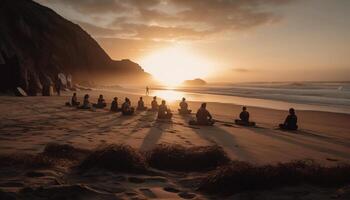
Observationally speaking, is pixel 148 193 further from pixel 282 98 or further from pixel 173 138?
pixel 282 98

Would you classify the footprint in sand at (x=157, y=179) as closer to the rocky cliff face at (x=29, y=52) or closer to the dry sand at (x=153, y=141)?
the dry sand at (x=153, y=141)

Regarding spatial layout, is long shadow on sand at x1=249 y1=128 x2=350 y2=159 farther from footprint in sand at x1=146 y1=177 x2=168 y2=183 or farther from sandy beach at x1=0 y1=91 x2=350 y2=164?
footprint in sand at x1=146 y1=177 x2=168 y2=183

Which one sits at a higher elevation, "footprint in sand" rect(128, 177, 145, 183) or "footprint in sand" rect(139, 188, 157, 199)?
"footprint in sand" rect(128, 177, 145, 183)

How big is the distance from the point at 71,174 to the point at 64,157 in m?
1.29

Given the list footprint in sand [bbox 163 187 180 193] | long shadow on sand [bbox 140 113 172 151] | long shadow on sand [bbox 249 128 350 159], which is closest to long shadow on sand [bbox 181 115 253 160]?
long shadow on sand [bbox 140 113 172 151]

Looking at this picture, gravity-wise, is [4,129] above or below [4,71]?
below

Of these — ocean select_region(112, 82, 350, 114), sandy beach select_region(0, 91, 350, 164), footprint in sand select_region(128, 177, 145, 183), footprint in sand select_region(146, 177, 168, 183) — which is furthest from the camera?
ocean select_region(112, 82, 350, 114)

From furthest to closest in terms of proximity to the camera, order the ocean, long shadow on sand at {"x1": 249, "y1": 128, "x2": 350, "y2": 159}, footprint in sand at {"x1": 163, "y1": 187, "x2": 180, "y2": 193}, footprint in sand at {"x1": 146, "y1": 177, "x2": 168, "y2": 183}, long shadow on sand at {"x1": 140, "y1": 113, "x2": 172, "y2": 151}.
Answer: the ocean, long shadow on sand at {"x1": 249, "y1": 128, "x2": 350, "y2": 159}, long shadow on sand at {"x1": 140, "y1": 113, "x2": 172, "y2": 151}, footprint in sand at {"x1": 146, "y1": 177, "x2": 168, "y2": 183}, footprint in sand at {"x1": 163, "y1": 187, "x2": 180, "y2": 193}

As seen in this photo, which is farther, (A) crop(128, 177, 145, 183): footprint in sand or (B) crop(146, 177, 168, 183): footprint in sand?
(B) crop(146, 177, 168, 183): footprint in sand

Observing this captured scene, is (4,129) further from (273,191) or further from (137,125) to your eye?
(273,191)

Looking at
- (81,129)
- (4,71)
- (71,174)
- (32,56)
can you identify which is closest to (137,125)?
(81,129)

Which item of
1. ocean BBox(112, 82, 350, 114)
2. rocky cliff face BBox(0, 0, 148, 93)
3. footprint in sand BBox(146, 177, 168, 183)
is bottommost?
footprint in sand BBox(146, 177, 168, 183)

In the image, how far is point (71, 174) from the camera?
273 inches

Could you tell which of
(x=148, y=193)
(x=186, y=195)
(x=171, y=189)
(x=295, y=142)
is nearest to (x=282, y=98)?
(x=295, y=142)
